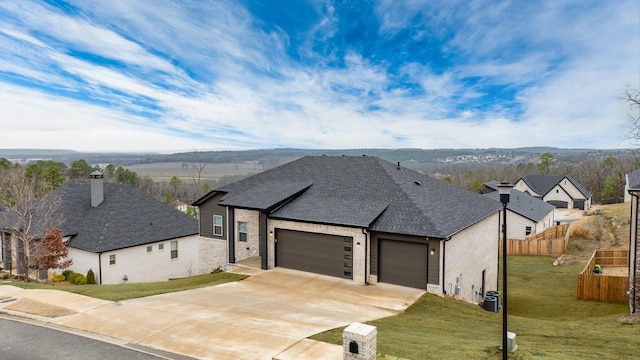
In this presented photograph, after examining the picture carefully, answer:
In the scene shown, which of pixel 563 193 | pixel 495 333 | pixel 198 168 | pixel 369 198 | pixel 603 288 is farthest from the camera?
pixel 198 168

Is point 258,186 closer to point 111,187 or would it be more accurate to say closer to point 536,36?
point 111,187

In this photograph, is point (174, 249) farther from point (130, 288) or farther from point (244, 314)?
point (244, 314)

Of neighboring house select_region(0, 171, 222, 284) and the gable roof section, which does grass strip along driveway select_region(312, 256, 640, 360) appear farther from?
neighboring house select_region(0, 171, 222, 284)

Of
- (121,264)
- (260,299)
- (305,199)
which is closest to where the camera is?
(260,299)

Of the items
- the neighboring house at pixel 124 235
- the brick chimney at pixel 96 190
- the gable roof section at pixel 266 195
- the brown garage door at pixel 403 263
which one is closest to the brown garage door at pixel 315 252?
the brown garage door at pixel 403 263

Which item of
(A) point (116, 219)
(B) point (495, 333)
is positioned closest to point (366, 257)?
(B) point (495, 333)

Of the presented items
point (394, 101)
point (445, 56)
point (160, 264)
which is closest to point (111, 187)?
point (160, 264)

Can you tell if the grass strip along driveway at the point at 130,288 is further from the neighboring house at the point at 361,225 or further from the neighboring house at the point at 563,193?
the neighboring house at the point at 563,193

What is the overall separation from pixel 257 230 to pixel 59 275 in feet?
43.5

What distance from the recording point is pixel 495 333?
12586mm

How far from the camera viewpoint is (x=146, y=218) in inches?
1149

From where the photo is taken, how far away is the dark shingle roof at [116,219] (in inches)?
1006

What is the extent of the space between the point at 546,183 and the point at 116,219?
77211 mm

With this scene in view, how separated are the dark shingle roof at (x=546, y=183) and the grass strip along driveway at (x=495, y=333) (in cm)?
6047
